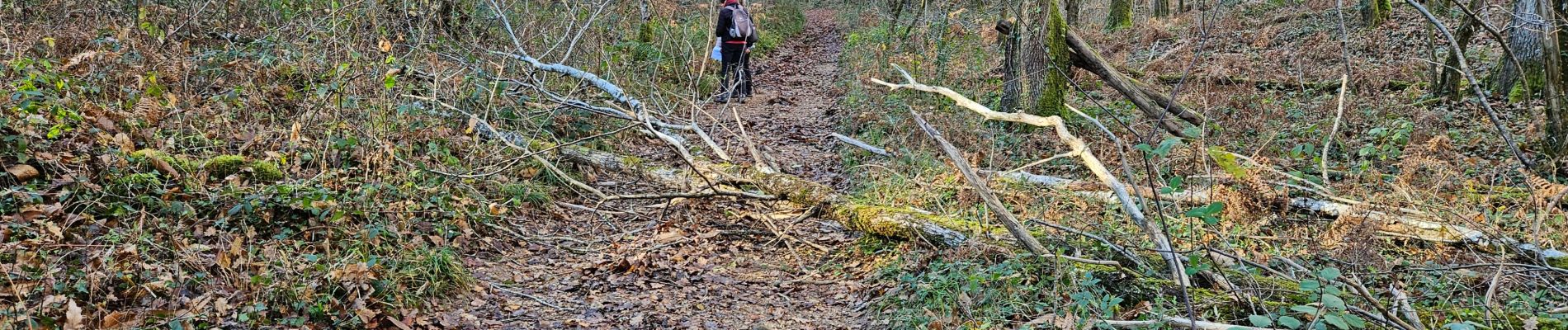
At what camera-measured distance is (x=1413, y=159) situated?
20.2ft

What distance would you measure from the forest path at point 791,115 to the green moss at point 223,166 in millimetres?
3900

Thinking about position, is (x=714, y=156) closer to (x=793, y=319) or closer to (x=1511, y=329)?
(x=793, y=319)

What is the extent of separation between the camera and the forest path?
27.7ft

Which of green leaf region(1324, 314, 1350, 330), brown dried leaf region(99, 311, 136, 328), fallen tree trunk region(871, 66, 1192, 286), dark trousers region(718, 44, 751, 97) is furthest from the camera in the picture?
dark trousers region(718, 44, 751, 97)

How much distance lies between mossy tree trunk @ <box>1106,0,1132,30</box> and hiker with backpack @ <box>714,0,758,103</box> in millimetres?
9324

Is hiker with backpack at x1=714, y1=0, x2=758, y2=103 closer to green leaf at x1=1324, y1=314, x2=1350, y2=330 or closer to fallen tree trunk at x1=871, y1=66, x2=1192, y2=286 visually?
fallen tree trunk at x1=871, y1=66, x2=1192, y2=286

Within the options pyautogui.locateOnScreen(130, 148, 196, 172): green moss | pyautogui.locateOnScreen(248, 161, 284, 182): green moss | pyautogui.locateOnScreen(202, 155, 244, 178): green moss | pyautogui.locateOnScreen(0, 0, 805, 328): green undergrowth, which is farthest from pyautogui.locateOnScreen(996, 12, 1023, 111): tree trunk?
pyautogui.locateOnScreen(130, 148, 196, 172): green moss

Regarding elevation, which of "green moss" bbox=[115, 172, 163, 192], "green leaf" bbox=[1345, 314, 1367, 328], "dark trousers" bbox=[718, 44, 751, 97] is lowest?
"dark trousers" bbox=[718, 44, 751, 97]

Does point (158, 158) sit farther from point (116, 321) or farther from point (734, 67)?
point (734, 67)

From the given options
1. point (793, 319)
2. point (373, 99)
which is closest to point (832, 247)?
point (793, 319)

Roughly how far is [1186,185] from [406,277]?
5.33 metres

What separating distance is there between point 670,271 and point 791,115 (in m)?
5.83

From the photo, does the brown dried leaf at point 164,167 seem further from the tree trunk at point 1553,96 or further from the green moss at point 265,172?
the tree trunk at point 1553,96

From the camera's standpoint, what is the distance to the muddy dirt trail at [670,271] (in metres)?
4.95
